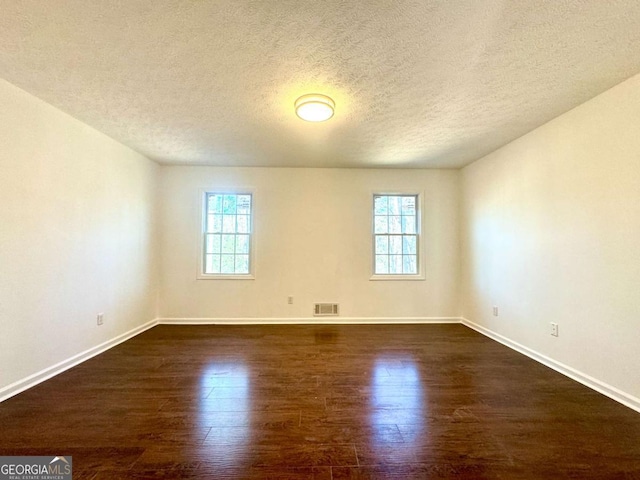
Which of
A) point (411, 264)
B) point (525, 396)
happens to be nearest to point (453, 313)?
point (411, 264)

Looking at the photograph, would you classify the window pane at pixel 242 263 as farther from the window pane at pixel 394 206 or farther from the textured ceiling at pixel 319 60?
the window pane at pixel 394 206

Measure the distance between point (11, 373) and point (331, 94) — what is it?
11.1 feet

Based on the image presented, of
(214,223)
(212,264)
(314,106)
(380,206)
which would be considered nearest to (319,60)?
(314,106)

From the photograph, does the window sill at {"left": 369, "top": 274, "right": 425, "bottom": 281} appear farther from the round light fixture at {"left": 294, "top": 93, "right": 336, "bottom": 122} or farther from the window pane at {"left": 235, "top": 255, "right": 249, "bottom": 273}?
the round light fixture at {"left": 294, "top": 93, "right": 336, "bottom": 122}

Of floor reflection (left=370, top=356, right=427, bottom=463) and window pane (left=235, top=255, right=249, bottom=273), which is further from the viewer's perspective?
window pane (left=235, top=255, right=249, bottom=273)

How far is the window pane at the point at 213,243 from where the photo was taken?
15.4 feet

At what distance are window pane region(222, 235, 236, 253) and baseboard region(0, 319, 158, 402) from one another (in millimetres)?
1642

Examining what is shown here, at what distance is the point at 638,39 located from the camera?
175cm

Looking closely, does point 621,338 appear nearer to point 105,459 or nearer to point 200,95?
point 105,459

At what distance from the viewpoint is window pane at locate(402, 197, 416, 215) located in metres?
4.86

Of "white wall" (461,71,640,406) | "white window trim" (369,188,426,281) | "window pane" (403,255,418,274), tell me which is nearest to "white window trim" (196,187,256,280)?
"white window trim" (369,188,426,281)

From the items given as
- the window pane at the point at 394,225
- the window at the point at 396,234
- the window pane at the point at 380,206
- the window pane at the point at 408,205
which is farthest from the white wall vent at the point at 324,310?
the window pane at the point at 408,205

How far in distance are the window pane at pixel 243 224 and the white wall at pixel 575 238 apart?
3.58 m

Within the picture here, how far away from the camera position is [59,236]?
275 centimetres
